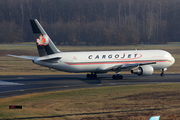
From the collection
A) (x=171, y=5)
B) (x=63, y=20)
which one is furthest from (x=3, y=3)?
(x=171, y=5)

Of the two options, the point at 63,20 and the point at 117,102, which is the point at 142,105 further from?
the point at 63,20

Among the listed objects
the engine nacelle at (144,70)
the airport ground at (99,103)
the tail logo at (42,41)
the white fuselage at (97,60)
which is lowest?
the airport ground at (99,103)

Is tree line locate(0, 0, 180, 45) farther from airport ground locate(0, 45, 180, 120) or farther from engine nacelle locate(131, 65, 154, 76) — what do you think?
airport ground locate(0, 45, 180, 120)

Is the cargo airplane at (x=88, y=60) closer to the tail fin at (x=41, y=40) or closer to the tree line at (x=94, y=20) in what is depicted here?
the tail fin at (x=41, y=40)

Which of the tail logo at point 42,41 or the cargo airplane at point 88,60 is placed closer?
the cargo airplane at point 88,60

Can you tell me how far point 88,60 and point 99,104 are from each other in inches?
723

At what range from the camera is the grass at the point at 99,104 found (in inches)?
896

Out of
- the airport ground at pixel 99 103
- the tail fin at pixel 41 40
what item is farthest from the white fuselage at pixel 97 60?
the airport ground at pixel 99 103

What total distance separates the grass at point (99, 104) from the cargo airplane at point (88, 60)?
8.44m

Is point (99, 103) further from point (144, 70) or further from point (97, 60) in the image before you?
point (97, 60)

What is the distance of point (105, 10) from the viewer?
6619 inches

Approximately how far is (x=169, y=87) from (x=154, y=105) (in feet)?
37.9

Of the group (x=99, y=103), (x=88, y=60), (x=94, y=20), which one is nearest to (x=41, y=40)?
(x=88, y=60)

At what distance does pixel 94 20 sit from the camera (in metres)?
159
